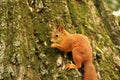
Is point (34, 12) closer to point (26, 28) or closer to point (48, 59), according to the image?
point (26, 28)

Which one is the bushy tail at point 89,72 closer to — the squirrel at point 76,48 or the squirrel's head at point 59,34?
the squirrel at point 76,48

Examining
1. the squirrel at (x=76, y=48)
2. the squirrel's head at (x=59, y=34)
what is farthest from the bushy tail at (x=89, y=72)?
the squirrel's head at (x=59, y=34)

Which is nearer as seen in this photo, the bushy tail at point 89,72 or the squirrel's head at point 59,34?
the bushy tail at point 89,72

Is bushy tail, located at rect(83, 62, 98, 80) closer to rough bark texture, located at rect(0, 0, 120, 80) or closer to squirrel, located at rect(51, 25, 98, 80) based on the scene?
squirrel, located at rect(51, 25, 98, 80)

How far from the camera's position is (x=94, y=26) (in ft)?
27.1

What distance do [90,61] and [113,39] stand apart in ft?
7.12

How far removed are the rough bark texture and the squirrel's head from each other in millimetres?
117

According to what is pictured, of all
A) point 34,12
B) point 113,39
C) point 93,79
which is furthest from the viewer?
point 113,39

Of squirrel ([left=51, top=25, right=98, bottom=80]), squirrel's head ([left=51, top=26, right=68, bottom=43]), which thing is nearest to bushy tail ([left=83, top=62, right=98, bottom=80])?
squirrel ([left=51, top=25, right=98, bottom=80])

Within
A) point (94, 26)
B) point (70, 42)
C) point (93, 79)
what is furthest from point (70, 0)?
point (93, 79)

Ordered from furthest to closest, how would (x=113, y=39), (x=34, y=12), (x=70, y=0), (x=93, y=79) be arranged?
(x=113, y=39), (x=70, y=0), (x=34, y=12), (x=93, y=79)

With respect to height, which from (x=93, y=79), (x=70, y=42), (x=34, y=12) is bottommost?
(x=93, y=79)

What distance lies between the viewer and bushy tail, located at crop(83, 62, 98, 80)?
677cm

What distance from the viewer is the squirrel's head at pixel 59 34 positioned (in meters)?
7.06
